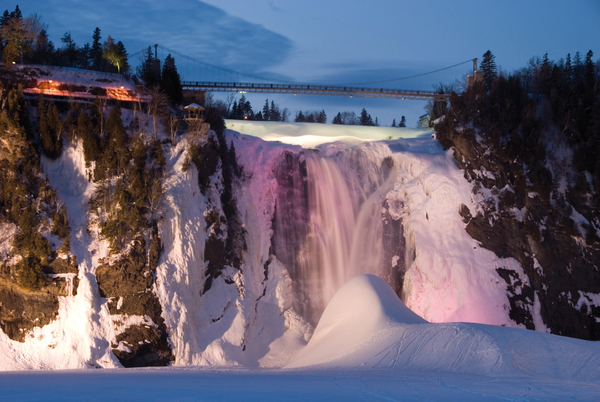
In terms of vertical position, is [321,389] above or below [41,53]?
below

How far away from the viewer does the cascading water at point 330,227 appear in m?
23.5

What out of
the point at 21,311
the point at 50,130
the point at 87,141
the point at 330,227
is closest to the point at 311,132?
the point at 330,227

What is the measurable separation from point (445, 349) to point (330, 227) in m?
12.0

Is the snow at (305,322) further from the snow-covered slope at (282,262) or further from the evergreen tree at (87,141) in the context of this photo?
the evergreen tree at (87,141)

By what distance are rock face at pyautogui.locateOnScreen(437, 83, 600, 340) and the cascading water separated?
3.66 m

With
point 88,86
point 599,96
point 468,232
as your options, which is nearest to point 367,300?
point 468,232

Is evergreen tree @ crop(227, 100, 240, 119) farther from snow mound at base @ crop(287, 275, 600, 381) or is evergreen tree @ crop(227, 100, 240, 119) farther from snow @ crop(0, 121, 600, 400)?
snow mound at base @ crop(287, 275, 600, 381)

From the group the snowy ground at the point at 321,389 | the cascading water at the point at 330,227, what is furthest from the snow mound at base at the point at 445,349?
the cascading water at the point at 330,227

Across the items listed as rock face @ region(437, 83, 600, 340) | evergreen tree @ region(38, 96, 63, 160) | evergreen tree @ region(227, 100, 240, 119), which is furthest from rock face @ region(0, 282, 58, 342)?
evergreen tree @ region(227, 100, 240, 119)

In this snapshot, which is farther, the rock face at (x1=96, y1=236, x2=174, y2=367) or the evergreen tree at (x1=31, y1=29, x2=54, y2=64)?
the evergreen tree at (x1=31, y1=29, x2=54, y2=64)

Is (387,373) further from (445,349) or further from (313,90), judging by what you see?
(313,90)

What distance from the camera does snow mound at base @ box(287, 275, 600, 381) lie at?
11766mm

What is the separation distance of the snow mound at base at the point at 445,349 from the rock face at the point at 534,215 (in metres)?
8.59

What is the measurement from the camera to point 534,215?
77.8 feet
